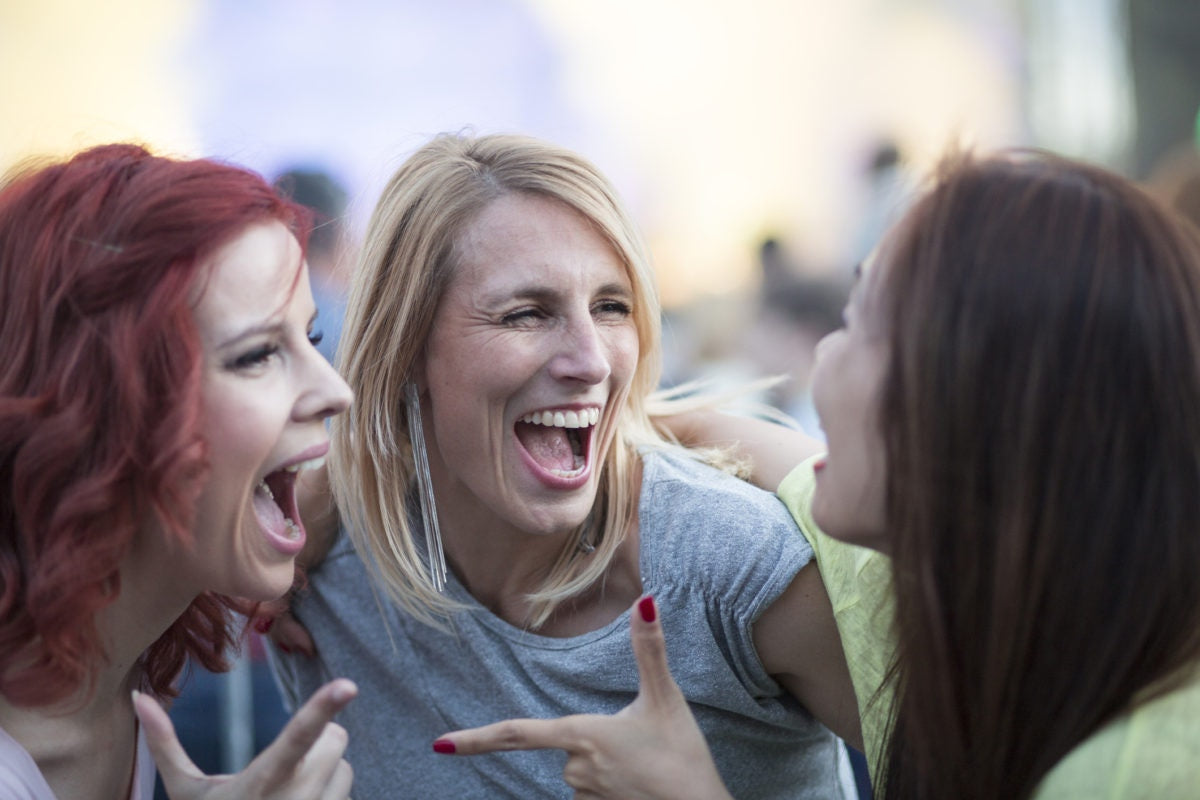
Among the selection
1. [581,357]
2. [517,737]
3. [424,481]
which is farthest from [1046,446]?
[424,481]

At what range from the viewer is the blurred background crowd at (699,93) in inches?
221

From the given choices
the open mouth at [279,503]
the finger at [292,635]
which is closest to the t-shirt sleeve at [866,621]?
the open mouth at [279,503]

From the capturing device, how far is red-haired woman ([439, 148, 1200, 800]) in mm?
1309

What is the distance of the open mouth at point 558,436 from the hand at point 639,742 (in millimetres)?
639

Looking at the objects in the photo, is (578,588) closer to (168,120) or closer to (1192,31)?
(168,120)

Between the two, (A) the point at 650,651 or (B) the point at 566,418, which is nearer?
(A) the point at 650,651

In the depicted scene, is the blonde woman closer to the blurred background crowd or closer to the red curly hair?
the red curly hair

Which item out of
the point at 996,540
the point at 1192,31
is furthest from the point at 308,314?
the point at 1192,31

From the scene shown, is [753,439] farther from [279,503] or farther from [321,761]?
[321,761]

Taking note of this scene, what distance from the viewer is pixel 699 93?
691 centimetres

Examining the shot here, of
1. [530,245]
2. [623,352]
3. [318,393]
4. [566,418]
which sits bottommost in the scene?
[566,418]

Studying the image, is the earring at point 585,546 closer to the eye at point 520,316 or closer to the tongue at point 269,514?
the eye at point 520,316

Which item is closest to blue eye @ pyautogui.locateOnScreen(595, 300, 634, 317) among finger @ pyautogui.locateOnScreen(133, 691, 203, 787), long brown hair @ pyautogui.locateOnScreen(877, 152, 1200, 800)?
long brown hair @ pyautogui.locateOnScreen(877, 152, 1200, 800)

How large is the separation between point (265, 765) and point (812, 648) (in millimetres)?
950
